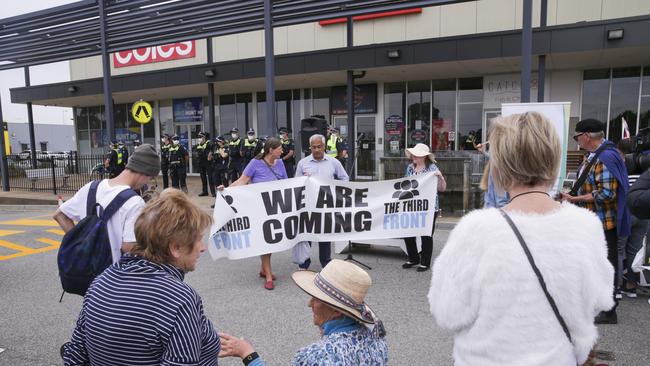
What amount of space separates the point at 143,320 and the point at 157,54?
2321 cm

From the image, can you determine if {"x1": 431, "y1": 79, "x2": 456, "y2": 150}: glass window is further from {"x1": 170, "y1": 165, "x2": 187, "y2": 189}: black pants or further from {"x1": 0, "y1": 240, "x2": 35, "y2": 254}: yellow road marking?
{"x1": 0, "y1": 240, "x2": 35, "y2": 254}: yellow road marking

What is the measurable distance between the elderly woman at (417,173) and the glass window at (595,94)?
1179cm

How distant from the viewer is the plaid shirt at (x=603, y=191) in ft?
13.7

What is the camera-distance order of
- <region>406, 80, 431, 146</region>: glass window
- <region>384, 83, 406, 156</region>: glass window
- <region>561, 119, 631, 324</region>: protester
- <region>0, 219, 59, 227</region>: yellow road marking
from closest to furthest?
<region>561, 119, 631, 324</region>: protester
<region>0, 219, 59, 227</region>: yellow road marking
<region>406, 80, 431, 146</region>: glass window
<region>384, 83, 406, 156</region>: glass window

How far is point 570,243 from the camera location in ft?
4.81

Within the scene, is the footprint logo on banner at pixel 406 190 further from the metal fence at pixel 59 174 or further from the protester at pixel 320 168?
the metal fence at pixel 59 174

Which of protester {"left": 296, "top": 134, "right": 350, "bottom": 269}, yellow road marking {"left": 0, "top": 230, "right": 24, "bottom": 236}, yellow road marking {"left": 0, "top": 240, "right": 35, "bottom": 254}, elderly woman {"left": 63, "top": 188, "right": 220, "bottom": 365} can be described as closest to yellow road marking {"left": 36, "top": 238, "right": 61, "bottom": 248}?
yellow road marking {"left": 0, "top": 240, "right": 35, "bottom": 254}

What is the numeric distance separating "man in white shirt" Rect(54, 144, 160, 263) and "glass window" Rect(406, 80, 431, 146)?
49.9ft

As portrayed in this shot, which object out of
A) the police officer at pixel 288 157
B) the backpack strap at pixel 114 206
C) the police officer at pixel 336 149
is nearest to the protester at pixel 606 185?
the backpack strap at pixel 114 206

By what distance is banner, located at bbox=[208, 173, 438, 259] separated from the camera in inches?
225

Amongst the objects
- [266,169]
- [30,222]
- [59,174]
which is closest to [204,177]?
[30,222]

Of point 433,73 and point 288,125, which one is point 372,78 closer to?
point 433,73

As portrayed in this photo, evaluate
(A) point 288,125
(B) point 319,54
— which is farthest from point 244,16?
(A) point 288,125

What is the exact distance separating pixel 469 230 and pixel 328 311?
0.74 m
